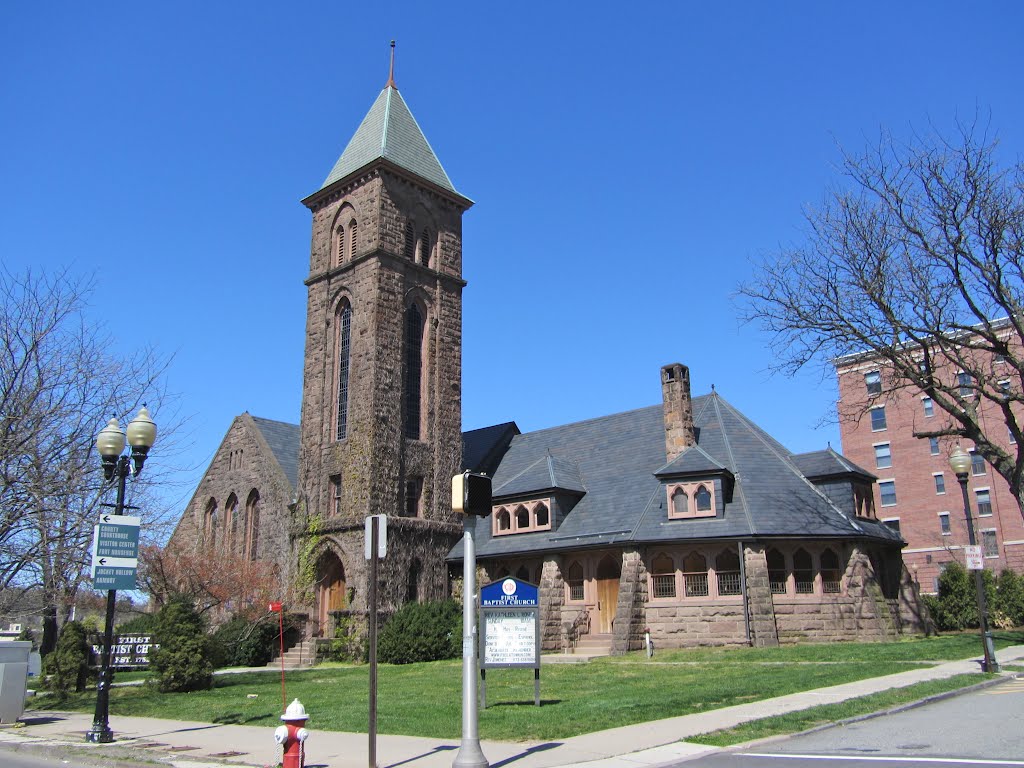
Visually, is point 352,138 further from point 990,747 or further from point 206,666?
point 990,747

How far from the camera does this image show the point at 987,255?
2358 centimetres

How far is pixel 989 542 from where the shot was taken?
2194 inches

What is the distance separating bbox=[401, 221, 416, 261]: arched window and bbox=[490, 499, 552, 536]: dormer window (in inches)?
486

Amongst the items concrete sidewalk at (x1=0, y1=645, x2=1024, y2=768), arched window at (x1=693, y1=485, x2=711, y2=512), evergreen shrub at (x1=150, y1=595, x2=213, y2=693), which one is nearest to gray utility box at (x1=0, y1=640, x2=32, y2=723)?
concrete sidewalk at (x1=0, y1=645, x2=1024, y2=768)

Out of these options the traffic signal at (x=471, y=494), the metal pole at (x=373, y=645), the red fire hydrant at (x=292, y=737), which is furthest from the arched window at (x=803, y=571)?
the red fire hydrant at (x=292, y=737)

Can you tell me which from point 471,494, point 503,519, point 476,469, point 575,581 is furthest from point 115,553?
point 476,469

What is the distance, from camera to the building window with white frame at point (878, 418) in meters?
63.3

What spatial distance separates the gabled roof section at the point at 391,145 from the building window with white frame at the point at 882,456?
Answer: 40.3 metres

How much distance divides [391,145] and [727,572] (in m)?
24.5

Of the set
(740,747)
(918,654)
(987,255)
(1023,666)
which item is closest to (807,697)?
(740,747)

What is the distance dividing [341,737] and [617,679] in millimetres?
8766

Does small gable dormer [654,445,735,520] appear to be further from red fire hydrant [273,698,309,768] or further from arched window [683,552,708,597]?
red fire hydrant [273,698,309,768]

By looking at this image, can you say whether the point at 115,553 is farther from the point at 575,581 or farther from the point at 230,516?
the point at 230,516

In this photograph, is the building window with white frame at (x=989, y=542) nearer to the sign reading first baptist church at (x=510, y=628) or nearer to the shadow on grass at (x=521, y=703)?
the shadow on grass at (x=521, y=703)
